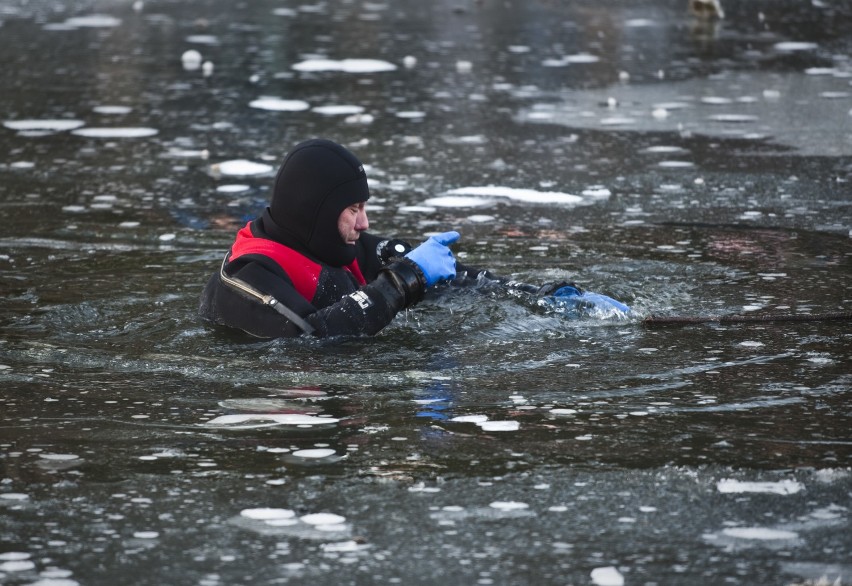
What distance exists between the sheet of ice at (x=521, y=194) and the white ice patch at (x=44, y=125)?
374 centimetres

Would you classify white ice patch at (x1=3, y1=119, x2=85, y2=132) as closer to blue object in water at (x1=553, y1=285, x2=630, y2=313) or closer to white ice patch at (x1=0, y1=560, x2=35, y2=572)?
blue object in water at (x1=553, y1=285, x2=630, y2=313)

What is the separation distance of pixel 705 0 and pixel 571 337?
1407cm

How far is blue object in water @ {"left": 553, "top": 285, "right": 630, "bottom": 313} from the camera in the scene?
5.94 meters

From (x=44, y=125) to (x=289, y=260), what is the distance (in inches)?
234

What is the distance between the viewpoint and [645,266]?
22.6ft

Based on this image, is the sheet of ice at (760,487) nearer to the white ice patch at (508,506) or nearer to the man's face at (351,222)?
the white ice patch at (508,506)

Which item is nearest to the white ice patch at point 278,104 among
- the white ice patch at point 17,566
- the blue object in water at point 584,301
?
the blue object in water at point 584,301

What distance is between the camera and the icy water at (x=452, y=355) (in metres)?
3.54

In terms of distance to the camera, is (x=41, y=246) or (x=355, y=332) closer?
(x=355, y=332)

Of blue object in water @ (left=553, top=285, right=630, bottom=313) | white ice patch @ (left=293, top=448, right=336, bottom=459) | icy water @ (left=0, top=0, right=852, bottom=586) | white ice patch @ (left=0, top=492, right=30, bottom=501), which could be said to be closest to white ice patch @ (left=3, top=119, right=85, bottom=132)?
icy water @ (left=0, top=0, right=852, bottom=586)

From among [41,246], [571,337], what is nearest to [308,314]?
[571,337]

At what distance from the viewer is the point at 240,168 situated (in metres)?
9.53

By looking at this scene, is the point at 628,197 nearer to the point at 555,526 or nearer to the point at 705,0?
the point at 555,526

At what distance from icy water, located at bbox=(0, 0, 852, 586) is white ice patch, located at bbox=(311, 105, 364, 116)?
0.32 feet
